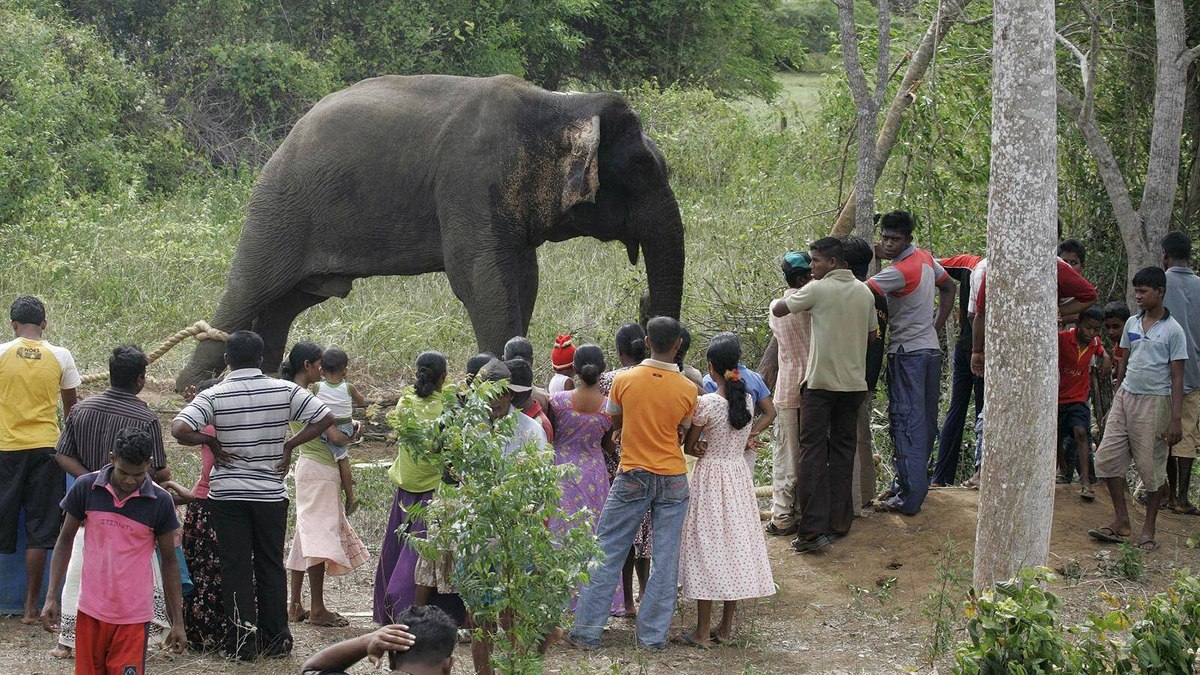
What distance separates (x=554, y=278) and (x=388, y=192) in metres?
4.59

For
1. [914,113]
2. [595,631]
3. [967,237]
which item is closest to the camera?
[595,631]

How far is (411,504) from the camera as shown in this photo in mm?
6309

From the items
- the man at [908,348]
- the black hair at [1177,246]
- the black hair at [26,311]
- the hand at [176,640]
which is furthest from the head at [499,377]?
the black hair at [1177,246]

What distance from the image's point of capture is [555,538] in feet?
17.3

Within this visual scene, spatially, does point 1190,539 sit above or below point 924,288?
below

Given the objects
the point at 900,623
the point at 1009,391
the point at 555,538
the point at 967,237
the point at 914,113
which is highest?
the point at 914,113

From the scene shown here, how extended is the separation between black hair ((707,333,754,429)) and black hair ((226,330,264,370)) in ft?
6.79

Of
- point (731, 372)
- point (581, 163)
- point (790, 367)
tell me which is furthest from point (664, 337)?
point (581, 163)

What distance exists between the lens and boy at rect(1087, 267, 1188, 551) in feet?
25.9

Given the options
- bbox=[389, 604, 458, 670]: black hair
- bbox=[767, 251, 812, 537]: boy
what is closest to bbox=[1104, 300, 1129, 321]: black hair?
bbox=[767, 251, 812, 537]: boy

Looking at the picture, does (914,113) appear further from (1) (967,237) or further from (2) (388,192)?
(2) (388,192)

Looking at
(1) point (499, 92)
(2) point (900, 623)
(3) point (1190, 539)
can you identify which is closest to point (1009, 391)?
(2) point (900, 623)

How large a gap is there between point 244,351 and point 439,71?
1304 centimetres

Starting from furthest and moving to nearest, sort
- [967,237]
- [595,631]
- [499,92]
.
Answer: [967,237]
[499,92]
[595,631]
